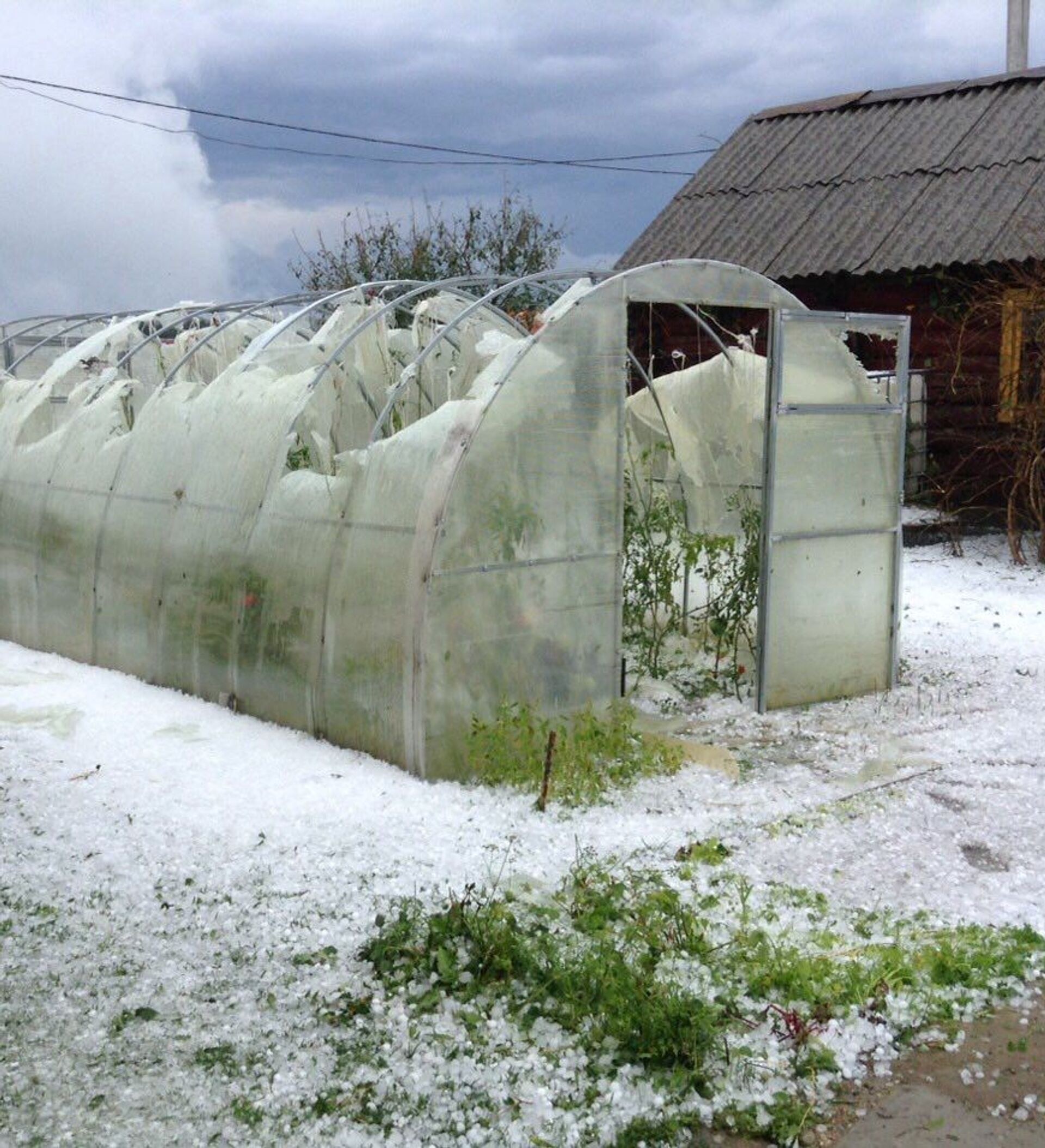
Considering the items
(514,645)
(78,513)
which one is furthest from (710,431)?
(78,513)

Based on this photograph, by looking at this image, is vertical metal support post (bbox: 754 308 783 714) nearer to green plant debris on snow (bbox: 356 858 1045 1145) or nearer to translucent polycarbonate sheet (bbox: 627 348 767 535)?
translucent polycarbonate sheet (bbox: 627 348 767 535)

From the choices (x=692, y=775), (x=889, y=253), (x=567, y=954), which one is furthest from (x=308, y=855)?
(x=889, y=253)

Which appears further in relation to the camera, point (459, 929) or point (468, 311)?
point (468, 311)

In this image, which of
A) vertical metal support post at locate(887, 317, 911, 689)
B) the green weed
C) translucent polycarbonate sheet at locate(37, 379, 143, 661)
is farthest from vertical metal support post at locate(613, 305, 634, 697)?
translucent polycarbonate sheet at locate(37, 379, 143, 661)

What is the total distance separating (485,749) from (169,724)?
1.85 meters

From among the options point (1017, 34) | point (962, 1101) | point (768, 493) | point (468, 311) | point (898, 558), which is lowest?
point (962, 1101)

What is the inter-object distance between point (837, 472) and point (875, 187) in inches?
337

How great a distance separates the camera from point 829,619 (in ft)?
25.5

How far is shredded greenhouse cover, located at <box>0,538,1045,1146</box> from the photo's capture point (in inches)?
141

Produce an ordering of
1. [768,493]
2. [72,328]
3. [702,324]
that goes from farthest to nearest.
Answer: [72,328] < [702,324] < [768,493]

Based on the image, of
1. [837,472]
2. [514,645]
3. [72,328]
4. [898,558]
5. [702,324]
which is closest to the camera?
[514,645]

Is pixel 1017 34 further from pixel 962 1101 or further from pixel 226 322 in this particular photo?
pixel 962 1101

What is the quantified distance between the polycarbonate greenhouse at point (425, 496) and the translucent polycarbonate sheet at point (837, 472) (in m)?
0.02

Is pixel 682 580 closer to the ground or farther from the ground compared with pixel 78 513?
closer to the ground
